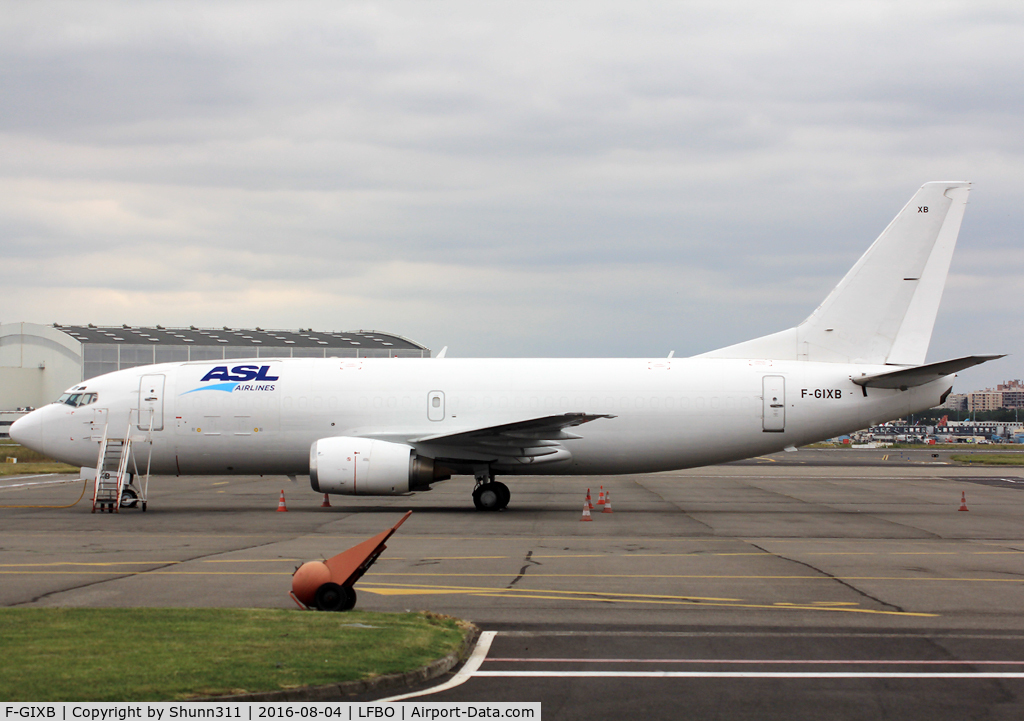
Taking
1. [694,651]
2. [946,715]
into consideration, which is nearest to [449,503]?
[694,651]

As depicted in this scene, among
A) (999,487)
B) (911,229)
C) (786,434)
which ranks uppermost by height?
(911,229)

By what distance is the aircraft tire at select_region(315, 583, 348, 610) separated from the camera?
10383 millimetres

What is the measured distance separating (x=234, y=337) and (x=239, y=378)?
2052 inches

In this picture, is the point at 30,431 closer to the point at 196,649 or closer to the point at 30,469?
the point at 196,649

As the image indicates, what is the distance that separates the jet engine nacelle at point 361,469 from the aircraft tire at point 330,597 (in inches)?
534

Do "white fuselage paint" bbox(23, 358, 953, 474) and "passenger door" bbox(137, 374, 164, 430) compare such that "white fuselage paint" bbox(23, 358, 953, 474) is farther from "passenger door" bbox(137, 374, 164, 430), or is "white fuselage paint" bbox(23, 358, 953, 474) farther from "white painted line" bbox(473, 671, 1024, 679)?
"white painted line" bbox(473, 671, 1024, 679)

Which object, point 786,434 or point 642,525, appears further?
point 786,434

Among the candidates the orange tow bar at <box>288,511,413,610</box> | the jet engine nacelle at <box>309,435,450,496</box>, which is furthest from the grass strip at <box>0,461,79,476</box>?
the orange tow bar at <box>288,511,413,610</box>

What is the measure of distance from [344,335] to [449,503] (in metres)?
53.0

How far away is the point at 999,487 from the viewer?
120 feet

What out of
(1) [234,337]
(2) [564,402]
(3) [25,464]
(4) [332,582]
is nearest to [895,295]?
(2) [564,402]

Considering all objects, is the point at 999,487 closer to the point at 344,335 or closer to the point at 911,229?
the point at 911,229

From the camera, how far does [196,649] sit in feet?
27.6

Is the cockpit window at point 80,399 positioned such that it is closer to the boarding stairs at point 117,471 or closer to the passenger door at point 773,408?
the boarding stairs at point 117,471
